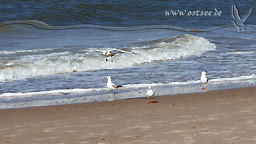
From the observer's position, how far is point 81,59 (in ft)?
42.8

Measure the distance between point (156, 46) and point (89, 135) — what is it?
1035 cm

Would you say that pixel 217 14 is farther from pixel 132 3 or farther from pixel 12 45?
pixel 12 45

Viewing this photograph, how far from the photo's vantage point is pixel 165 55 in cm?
1442

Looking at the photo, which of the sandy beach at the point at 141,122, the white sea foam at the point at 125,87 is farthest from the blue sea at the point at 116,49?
the sandy beach at the point at 141,122

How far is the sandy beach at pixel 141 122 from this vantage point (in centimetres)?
547

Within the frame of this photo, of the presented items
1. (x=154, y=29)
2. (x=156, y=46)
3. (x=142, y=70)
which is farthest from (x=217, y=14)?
(x=142, y=70)

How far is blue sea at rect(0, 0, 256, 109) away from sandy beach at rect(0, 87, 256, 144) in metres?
0.89

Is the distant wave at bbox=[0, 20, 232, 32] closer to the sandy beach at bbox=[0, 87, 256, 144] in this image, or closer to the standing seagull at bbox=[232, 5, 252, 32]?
the standing seagull at bbox=[232, 5, 252, 32]

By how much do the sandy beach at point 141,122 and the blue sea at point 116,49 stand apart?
2.91 ft

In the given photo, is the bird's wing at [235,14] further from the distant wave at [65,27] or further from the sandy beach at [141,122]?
the sandy beach at [141,122]

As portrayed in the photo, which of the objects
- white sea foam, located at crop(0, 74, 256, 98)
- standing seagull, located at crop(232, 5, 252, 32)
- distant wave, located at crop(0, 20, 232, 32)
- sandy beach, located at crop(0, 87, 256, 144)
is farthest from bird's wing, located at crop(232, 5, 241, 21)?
sandy beach, located at crop(0, 87, 256, 144)

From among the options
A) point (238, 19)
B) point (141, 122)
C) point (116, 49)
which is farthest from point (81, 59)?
point (238, 19)

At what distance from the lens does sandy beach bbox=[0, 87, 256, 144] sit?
547 cm

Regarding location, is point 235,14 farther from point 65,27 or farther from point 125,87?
point 125,87
